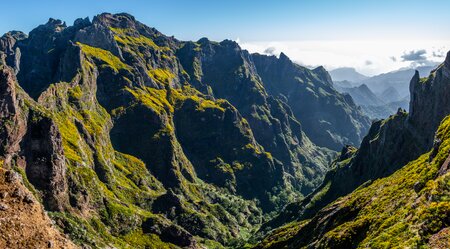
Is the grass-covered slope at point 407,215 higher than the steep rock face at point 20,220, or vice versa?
the steep rock face at point 20,220

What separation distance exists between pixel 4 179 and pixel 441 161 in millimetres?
89099

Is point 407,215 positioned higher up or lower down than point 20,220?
lower down

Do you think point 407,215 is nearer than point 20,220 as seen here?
No

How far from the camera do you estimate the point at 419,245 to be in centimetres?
6406

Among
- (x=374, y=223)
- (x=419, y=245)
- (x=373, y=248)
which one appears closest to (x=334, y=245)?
(x=374, y=223)

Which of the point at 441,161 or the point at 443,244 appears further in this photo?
the point at 441,161

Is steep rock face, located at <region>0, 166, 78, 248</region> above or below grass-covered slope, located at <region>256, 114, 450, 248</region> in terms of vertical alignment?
above

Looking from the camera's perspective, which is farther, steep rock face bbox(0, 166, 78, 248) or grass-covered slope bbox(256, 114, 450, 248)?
grass-covered slope bbox(256, 114, 450, 248)

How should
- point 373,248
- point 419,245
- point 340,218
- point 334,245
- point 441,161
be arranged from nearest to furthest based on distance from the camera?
1. point 419,245
2. point 373,248
3. point 441,161
4. point 334,245
5. point 340,218

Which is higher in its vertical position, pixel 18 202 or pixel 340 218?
pixel 18 202

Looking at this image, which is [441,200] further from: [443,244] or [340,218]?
[340,218]

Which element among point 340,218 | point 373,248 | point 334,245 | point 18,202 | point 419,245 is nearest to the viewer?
point 18,202

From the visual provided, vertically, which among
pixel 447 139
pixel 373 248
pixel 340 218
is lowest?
pixel 340 218

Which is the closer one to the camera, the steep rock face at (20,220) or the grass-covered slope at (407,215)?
the steep rock face at (20,220)
